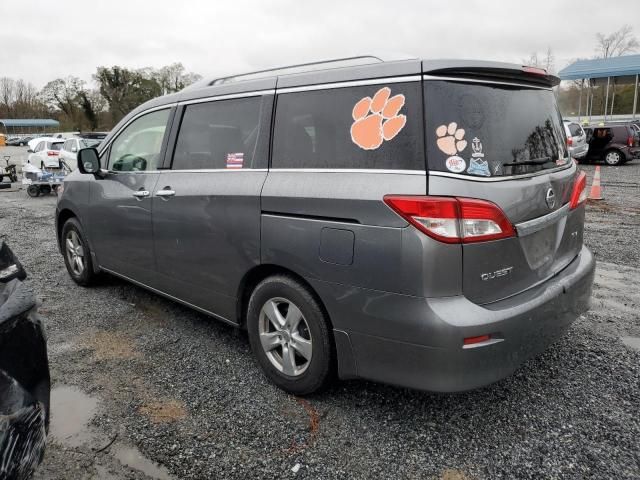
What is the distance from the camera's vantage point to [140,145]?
4215 mm

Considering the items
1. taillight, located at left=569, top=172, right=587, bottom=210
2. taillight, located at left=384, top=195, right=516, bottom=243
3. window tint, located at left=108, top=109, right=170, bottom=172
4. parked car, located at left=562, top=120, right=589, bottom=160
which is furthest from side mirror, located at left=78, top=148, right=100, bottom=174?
parked car, located at left=562, top=120, right=589, bottom=160

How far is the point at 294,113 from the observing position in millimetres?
2979

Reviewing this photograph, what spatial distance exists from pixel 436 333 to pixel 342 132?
1178 mm

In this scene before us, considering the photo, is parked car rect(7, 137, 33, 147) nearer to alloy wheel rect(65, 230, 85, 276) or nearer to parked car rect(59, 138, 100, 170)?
parked car rect(59, 138, 100, 170)

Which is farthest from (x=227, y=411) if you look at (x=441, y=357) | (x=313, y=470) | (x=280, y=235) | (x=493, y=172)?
(x=493, y=172)

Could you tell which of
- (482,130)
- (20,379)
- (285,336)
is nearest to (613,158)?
(482,130)

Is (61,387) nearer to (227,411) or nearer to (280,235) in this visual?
(227,411)

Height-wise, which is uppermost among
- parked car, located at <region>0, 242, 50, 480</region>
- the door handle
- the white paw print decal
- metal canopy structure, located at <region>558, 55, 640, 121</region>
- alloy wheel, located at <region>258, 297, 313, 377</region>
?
metal canopy structure, located at <region>558, 55, 640, 121</region>

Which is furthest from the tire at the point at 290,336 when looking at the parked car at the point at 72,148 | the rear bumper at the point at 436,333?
the parked car at the point at 72,148

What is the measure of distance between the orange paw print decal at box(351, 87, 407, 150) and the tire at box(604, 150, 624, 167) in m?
19.6

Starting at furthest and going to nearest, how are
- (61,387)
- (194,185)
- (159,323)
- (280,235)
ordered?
(159,323) → (194,185) → (61,387) → (280,235)

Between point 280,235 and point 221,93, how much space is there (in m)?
1.29

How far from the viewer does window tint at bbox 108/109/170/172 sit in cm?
397

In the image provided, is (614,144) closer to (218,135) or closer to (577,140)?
(577,140)
